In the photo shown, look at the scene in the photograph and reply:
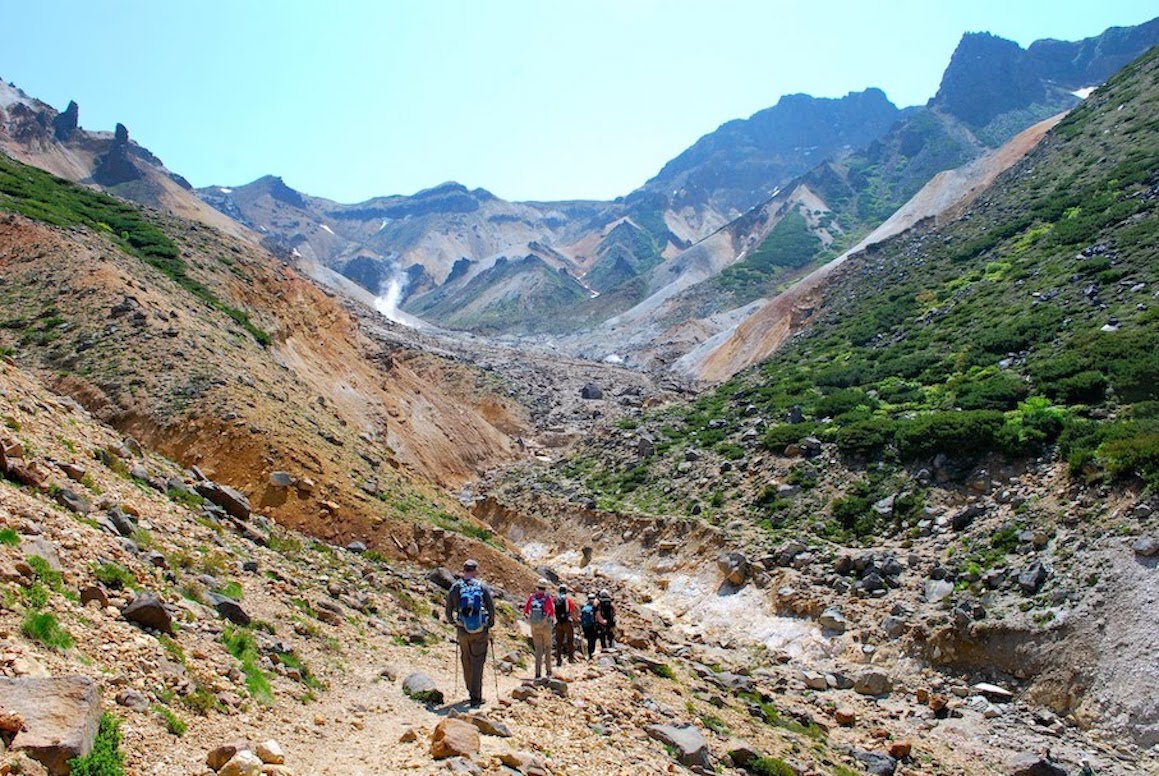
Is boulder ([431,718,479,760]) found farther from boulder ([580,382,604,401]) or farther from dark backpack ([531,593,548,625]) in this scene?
boulder ([580,382,604,401])

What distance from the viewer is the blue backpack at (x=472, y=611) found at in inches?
391

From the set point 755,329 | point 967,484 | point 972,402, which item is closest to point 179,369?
Result: point 967,484

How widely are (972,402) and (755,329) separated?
143 ft

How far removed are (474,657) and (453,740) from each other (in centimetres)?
243

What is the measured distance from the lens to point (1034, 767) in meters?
12.8

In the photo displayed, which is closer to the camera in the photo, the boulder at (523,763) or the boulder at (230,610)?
the boulder at (523,763)

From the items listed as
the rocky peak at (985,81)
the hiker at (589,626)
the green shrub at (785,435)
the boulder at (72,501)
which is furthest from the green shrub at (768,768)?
the rocky peak at (985,81)

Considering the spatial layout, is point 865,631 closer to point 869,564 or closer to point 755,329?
point 869,564

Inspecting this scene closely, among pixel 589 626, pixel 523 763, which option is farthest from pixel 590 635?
pixel 523 763

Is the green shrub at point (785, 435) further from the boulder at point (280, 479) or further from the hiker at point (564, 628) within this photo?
the boulder at point (280, 479)

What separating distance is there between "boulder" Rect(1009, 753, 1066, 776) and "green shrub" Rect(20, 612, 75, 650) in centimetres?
1388

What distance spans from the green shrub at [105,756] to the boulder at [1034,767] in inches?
527

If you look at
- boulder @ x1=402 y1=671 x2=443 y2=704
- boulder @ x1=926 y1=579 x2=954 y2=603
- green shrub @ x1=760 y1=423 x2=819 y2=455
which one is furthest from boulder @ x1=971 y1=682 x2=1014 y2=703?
green shrub @ x1=760 y1=423 x2=819 y2=455

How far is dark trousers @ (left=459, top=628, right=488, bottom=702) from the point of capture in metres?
9.88
